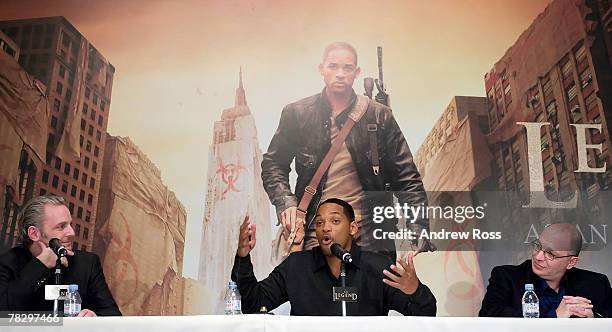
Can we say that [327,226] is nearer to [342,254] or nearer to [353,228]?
[353,228]

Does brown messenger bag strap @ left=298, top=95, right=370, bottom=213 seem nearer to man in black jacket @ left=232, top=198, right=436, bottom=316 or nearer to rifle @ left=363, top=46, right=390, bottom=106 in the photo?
rifle @ left=363, top=46, right=390, bottom=106

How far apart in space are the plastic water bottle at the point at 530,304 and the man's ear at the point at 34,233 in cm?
222

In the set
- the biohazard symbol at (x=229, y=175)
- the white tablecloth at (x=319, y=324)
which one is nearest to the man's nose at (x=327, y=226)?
the biohazard symbol at (x=229, y=175)

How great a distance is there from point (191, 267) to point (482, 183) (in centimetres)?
166

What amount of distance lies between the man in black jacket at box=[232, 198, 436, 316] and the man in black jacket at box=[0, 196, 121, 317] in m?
0.65

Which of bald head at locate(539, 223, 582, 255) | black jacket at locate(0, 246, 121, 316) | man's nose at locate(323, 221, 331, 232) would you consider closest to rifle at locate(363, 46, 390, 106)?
man's nose at locate(323, 221, 331, 232)

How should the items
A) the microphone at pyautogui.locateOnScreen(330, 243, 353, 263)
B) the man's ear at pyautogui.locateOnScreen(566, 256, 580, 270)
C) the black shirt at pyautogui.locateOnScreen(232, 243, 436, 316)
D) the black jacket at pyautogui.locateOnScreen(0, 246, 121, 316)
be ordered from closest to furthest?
the microphone at pyautogui.locateOnScreen(330, 243, 353, 263), the black jacket at pyautogui.locateOnScreen(0, 246, 121, 316), the black shirt at pyautogui.locateOnScreen(232, 243, 436, 316), the man's ear at pyautogui.locateOnScreen(566, 256, 580, 270)

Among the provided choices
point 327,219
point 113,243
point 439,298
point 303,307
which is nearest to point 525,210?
point 439,298

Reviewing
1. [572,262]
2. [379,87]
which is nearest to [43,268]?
[379,87]

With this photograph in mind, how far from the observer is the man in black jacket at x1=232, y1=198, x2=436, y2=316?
12.0ft

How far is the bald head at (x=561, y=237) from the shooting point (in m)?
4.16

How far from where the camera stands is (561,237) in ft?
13.9

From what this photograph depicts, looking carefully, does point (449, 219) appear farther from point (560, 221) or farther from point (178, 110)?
point (178, 110)

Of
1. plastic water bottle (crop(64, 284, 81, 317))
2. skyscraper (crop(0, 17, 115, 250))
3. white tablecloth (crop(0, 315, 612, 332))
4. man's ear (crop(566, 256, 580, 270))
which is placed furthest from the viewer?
skyscraper (crop(0, 17, 115, 250))
